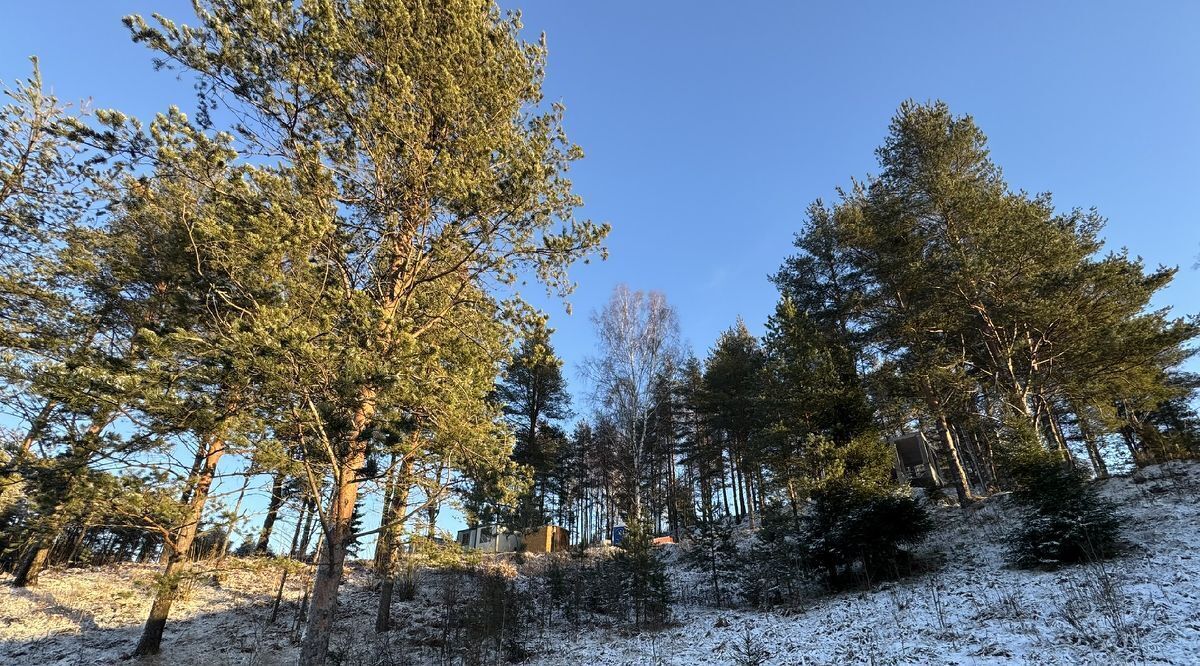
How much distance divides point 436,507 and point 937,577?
10324 millimetres

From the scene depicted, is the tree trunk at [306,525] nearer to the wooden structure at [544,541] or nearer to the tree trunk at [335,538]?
the tree trunk at [335,538]

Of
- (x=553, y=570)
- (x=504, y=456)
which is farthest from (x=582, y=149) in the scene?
(x=553, y=570)

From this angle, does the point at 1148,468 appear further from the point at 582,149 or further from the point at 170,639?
the point at 170,639

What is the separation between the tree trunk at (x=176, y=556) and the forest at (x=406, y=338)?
9 centimetres

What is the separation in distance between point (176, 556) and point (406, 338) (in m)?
8.13

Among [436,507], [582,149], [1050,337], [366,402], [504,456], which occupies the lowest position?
[436,507]

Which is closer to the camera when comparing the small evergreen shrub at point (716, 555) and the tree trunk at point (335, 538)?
the tree trunk at point (335, 538)

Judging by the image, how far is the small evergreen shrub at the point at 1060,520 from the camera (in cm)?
912

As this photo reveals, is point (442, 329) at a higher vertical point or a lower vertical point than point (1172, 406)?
lower

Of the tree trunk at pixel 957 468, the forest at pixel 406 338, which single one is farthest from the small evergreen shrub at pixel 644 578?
the tree trunk at pixel 957 468

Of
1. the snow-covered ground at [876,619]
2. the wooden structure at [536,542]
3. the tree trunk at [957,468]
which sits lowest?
the snow-covered ground at [876,619]

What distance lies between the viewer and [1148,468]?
14.6 m

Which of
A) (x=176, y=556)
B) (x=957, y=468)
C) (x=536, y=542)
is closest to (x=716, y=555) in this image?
(x=957, y=468)

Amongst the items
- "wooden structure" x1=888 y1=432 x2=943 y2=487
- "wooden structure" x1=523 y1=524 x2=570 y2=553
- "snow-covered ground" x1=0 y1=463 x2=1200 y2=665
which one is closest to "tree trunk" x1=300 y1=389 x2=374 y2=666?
"snow-covered ground" x1=0 y1=463 x2=1200 y2=665
